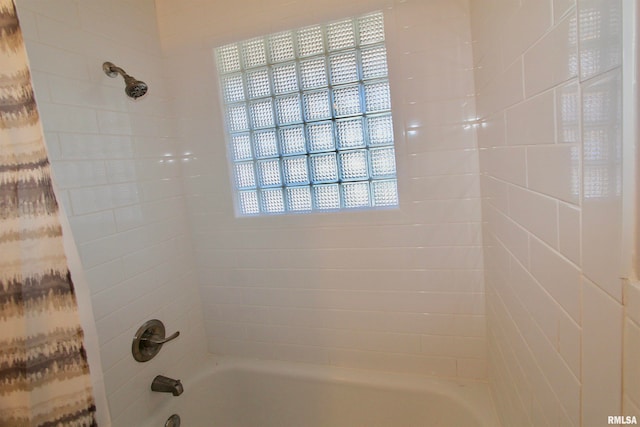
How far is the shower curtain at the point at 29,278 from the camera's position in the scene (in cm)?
61

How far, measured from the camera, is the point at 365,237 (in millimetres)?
1281

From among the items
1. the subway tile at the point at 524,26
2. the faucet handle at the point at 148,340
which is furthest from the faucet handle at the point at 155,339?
the subway tile at the point at 524,26

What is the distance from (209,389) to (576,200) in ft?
5.32

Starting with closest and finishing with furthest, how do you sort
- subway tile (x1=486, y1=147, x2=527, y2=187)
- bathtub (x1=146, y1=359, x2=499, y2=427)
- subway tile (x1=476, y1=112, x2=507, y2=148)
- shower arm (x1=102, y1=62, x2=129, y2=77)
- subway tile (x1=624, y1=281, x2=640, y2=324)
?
1. subway tile (x1=624, y1=281, x2=640, y2=324)
2. subway tile (x1=486, y1=147, x2=527, y2=187)
3. subway tile (x1=476, y1=112, x2=507, y2=148)
4. shower arm (x1=102, y1=62, x2=129, y2=77)
5. bathtub (x1=146, y1=359, x2=499, y2=427)

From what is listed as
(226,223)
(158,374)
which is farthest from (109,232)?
(158,374)

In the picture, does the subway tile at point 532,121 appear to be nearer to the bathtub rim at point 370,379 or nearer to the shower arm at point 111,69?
the bathtub rim at point 370,379

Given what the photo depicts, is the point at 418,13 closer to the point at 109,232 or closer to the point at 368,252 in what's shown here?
the point at 368,252

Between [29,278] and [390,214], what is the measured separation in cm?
109

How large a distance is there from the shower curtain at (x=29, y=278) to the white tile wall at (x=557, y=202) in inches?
37.6

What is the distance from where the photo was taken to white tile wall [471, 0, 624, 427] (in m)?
0.37

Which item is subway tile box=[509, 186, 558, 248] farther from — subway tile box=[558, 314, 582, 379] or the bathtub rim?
the bathtub rim

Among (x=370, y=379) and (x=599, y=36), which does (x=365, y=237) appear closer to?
(x=370, y=379)

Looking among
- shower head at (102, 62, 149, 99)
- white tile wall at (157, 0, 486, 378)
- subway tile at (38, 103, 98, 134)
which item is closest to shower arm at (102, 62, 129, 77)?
shower head at (102, 62, 149, 99)

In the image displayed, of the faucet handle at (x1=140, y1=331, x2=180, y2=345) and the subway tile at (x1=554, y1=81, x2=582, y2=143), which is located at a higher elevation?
the subway tile at (x1=554, y1=81, x2=582, y2=143)
